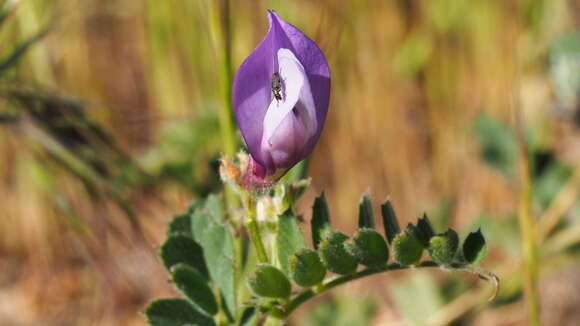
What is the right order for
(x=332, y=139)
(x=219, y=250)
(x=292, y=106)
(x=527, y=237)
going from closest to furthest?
(x=292, y=106), (x=219, y=250), (x=527, y=237), (x=332, y=139)

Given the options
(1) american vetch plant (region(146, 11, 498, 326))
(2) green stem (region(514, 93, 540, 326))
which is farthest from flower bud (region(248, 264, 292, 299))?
(2) green stem (region(514, 93, 540, 326))

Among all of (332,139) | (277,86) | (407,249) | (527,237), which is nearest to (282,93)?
(277,86)

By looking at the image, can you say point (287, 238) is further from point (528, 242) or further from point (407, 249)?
point (528, 242)

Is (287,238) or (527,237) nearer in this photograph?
(287,238)

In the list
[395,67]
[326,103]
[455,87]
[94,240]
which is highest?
[395,67]

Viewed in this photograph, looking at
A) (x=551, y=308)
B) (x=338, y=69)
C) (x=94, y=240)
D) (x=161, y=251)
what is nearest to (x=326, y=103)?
(x=161, y=251)

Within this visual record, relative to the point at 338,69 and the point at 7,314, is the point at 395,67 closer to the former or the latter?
the point at 338,69

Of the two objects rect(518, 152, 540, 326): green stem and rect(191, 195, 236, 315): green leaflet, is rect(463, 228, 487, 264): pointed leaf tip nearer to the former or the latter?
rect(191, 195, 236, 315): green leaflet
